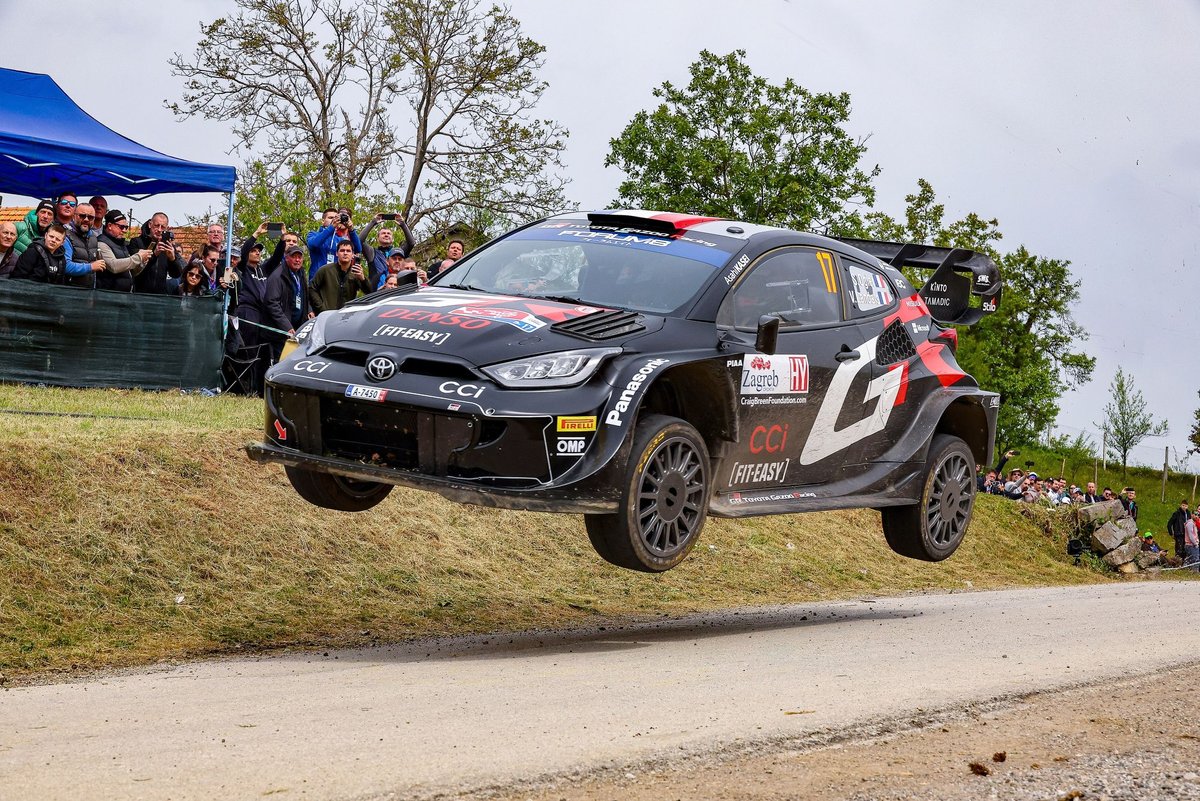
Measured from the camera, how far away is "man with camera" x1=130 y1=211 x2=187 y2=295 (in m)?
15.6

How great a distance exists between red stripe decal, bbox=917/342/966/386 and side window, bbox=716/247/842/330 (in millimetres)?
1110

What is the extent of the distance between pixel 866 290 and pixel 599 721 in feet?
14.6

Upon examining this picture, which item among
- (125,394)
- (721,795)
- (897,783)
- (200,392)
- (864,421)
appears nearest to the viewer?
(721,795)

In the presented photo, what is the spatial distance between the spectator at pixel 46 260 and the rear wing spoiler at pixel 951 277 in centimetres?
836

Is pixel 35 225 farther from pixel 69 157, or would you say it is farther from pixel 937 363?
pixel 937 363

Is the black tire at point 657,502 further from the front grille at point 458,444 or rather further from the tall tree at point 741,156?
the tall tree at point 741,156

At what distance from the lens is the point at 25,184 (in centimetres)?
1817

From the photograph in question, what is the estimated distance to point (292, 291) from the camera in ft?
53.4

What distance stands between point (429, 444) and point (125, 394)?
28.3 feet

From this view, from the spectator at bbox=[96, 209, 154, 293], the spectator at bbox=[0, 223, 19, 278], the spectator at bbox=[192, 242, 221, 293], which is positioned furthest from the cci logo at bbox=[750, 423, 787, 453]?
the spectator at bbox=[192, 242, 221, 293]

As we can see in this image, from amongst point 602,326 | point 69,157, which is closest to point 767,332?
point 602,326

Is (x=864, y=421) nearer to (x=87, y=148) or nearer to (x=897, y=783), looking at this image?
(x=897, y=783)

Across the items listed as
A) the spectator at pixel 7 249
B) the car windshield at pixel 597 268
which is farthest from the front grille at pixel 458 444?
the spectator at pixel 7 249

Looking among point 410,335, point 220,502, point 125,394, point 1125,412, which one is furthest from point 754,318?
point 1125,412
